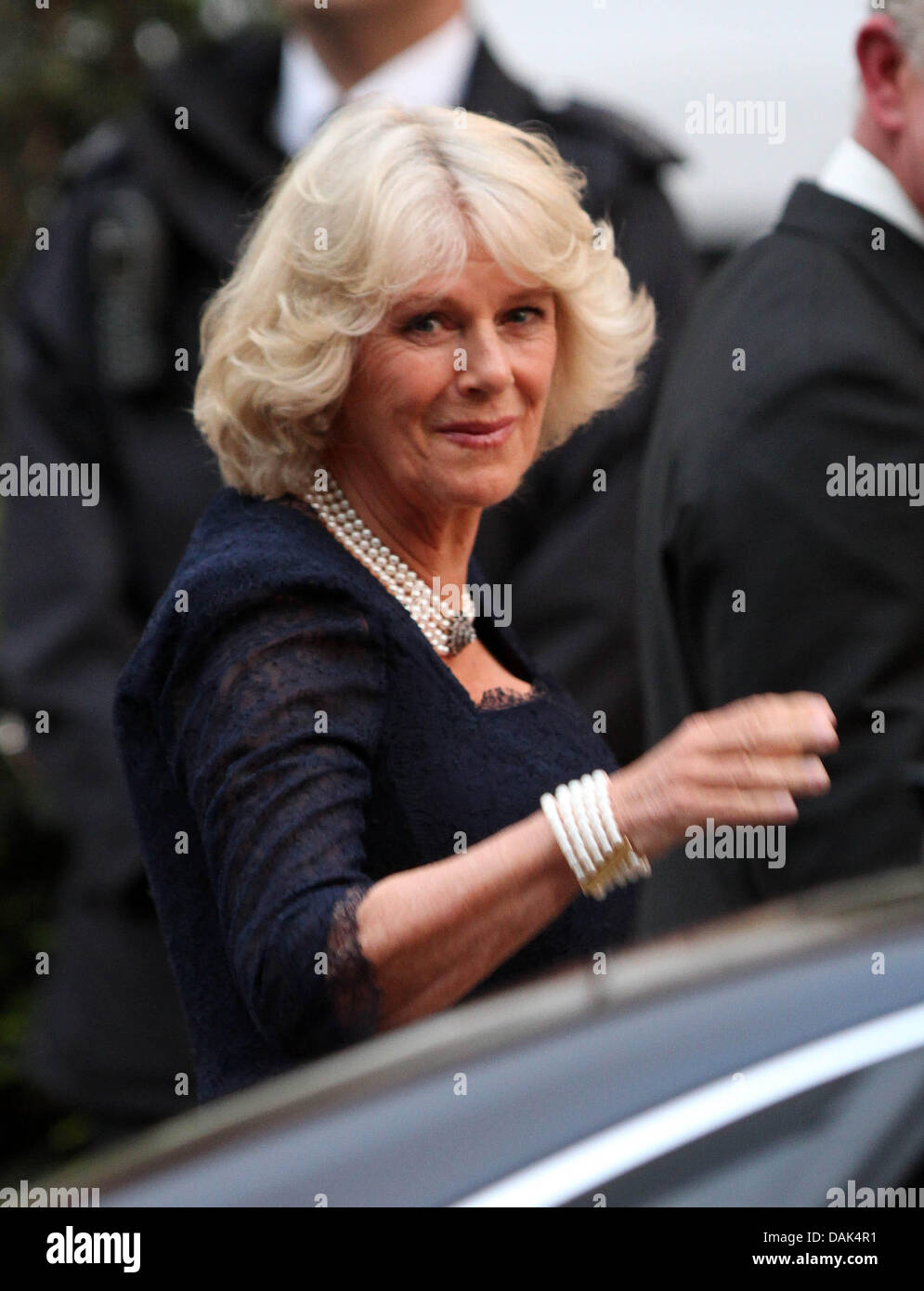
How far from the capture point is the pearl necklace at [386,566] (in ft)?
6.06

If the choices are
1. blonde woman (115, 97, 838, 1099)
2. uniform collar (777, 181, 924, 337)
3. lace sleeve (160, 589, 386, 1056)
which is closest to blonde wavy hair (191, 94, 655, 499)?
blonde woman (115, 97, 838, 1099)

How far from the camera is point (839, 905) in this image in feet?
5.99

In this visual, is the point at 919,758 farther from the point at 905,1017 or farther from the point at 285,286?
the point at 285,286

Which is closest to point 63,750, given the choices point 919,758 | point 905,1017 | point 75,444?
point 75,444

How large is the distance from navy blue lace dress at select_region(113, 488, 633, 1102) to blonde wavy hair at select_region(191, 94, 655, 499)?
0.08 metres

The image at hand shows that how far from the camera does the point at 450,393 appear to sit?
1802 mm

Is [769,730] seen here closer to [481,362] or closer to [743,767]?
[743,767]

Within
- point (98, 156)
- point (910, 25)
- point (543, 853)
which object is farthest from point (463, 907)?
point (98, 156)

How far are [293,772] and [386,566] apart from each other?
0.26m

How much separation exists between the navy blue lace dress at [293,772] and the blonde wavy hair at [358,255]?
0.27 feet

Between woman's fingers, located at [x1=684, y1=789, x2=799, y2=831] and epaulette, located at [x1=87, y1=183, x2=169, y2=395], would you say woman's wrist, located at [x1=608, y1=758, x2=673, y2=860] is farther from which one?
epaulette, located at [x1=87, y1=183, x2=169, y2=395]

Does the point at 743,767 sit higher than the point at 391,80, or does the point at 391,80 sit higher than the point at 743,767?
the point at 391,80

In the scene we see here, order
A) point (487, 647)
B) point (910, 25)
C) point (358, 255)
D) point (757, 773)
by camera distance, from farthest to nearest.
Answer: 1. point (910, 25)
2. point (487, 647)
3. point (358, 255)
4. point (757, 773)

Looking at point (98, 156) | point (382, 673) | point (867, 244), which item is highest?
point (98, 156)
